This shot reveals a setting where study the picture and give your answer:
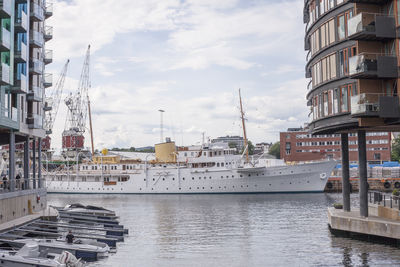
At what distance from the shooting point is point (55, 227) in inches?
1443

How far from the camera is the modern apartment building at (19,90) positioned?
33.3 meters

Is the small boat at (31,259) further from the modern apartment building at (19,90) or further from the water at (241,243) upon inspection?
the modern apartment building at (19,90)

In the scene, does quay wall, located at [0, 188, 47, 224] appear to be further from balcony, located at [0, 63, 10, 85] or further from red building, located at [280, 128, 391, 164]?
red building, located at [280, 128, 391, 164]

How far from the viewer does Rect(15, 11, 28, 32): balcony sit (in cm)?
3719

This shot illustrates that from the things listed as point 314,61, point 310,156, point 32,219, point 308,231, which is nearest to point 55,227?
point 32,219

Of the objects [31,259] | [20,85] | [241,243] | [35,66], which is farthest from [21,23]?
[241,243]

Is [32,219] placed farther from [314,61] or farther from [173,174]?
[173,174]

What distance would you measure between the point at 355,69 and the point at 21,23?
2572cm

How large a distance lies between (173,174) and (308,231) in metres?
57.7

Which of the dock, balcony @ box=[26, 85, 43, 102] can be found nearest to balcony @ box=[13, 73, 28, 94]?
balcony @ box=[26, 85, 43, 102]

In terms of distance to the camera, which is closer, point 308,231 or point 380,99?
point 380,99

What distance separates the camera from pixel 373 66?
91.1ft

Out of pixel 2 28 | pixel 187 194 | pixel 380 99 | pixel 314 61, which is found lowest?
pixel 187 194

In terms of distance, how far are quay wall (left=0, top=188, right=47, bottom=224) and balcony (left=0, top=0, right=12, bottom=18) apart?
12.2m
